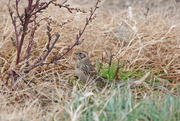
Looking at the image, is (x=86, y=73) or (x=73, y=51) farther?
(x=73, y=51)

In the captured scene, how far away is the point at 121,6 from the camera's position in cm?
1063

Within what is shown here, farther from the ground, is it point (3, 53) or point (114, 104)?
point (3, 53)

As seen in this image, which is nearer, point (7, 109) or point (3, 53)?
point (7, 109)

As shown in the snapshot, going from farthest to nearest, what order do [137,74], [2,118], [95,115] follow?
1. [137,74]
2. [2,118]
3. [95,115]

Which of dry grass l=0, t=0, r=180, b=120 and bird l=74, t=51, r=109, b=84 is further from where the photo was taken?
bird l=74, t=51, r=109, b=84

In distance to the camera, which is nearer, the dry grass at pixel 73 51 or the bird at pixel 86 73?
the dry grass at pixel 73 51

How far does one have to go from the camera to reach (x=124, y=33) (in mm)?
6109

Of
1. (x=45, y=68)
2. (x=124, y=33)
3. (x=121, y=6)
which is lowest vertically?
(x=45, y=68)

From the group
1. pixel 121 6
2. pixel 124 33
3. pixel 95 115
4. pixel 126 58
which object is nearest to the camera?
pixel 95 115

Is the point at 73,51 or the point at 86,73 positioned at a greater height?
the point at 73,51

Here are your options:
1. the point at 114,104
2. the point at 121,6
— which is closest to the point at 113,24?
the point at 121,6

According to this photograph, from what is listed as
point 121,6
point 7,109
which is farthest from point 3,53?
point 121,6

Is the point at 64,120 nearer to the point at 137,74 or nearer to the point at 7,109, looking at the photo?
the point at 7,109

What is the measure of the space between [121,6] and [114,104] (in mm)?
7846
